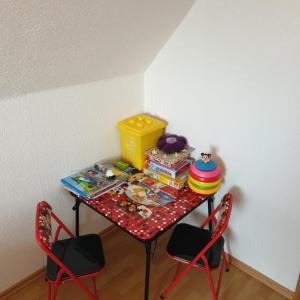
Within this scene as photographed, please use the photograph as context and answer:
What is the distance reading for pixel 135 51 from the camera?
178cm

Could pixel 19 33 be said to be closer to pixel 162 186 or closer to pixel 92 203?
pixel 92 203

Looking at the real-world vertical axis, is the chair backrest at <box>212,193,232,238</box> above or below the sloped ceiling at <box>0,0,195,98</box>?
below

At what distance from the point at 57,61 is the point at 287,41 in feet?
3.58

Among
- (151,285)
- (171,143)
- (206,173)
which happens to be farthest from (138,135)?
(151,285)

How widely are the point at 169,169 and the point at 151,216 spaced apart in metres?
0.36

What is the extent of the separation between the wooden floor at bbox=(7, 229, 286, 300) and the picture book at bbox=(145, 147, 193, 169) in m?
0.72

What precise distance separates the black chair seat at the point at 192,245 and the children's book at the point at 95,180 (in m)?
0.47

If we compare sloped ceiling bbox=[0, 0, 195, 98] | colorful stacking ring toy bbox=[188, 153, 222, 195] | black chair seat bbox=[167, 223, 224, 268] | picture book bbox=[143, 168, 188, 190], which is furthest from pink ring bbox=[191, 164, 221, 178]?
sloped ceiling bbox=[0, 0, 195, 98]

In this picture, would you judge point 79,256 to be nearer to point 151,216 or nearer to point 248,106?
point 151,216

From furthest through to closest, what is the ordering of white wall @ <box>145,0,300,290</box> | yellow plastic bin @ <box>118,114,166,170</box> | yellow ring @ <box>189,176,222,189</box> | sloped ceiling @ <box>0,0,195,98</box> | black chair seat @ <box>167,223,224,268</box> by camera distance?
1. yellow plastic bin @ <box>118,114,166,170</box>
2. yellow ring @ <box>189,176,222,189</box>
3. black chair seat @ <box>167,223,224,268</box>
4. white wall @ <box>145,0,300,290</box>
5. sloped ceiling @ <box>0,0,195,98</box>

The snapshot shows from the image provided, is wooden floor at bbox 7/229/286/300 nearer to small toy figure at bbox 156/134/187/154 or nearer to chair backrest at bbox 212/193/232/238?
chair backrest at bbox 212/193/232/238

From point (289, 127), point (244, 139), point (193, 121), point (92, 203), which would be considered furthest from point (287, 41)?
point (92, 203)

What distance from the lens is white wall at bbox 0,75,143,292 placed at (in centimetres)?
155

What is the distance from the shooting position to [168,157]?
6.18ft
